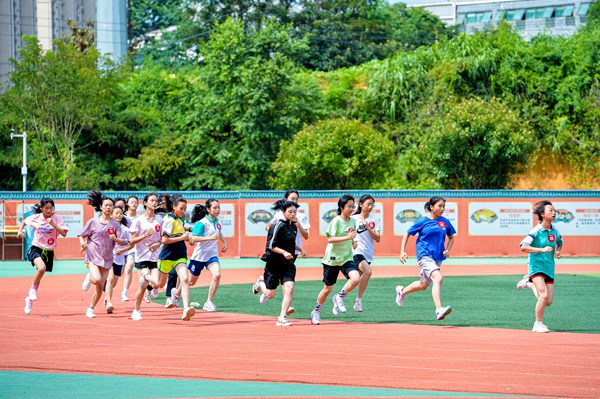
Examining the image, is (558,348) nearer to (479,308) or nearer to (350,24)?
(479,308)

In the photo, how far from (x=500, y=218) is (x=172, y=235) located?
20.5 m

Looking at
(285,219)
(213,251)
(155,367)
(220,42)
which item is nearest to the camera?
(155,367)

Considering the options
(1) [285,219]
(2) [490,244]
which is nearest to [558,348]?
(1) [285,219]

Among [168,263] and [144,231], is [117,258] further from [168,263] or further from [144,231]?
[168,263]

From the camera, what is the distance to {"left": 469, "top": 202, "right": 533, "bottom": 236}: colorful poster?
107 feet

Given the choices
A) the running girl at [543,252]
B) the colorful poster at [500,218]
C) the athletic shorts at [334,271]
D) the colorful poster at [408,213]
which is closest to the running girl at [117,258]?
the athletic shorts at [334,271]

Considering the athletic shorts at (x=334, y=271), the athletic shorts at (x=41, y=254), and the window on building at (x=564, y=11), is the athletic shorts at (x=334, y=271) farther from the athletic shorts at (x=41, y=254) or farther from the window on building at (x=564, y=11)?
the window on building at (x=564, y=11)

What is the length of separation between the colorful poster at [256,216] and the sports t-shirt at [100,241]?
17.6 meters

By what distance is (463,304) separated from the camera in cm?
1727

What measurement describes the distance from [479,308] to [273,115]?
3035cm

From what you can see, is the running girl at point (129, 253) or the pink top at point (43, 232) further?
the running girl at point (129, 253)

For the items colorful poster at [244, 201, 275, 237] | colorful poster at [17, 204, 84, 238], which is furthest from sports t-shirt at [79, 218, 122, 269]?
colorful poster at [17, 204, 84, 238]

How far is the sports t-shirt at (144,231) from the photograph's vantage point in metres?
15.0

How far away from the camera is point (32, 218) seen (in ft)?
52.9
